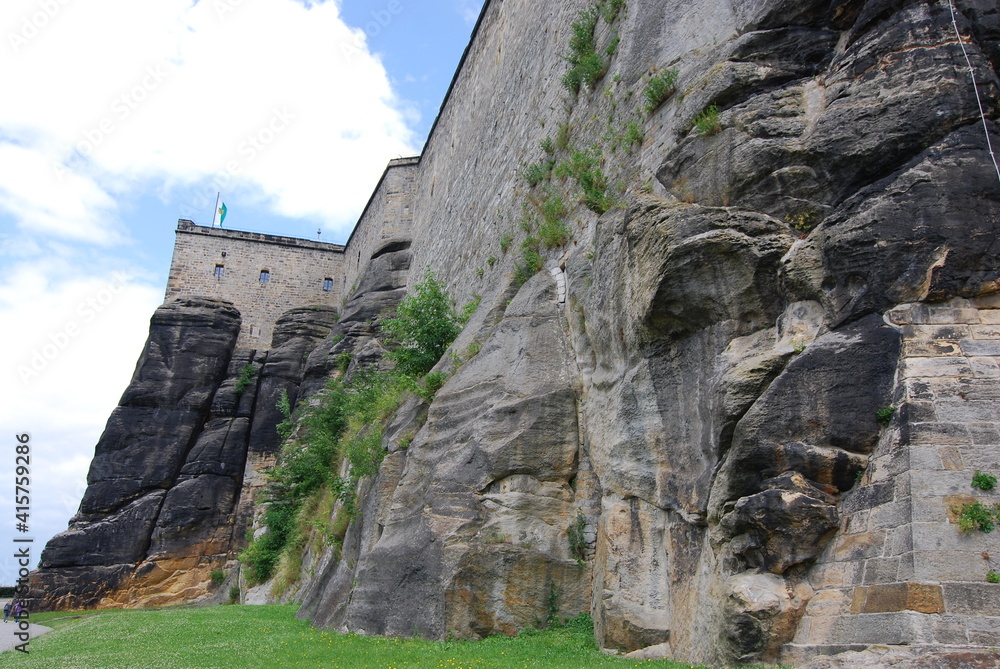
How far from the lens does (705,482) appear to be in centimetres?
589

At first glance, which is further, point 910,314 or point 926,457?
point 910,314

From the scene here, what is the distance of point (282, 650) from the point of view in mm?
7953

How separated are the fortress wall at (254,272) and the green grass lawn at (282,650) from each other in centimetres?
2141

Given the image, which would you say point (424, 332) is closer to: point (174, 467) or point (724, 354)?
point (724, 354)

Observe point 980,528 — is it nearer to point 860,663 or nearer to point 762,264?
point 860,663

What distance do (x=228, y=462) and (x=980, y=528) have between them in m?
24.6

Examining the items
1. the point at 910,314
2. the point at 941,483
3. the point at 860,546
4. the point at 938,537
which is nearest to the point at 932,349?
the point at 910,314

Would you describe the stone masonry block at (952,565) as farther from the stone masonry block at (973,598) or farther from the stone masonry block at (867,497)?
the stone masonry block at (867,497)

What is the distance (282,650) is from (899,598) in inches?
245

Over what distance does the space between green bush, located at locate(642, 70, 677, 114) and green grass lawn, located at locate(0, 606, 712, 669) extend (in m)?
5.83

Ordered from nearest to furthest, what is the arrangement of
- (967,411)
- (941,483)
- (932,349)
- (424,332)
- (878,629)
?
(878,629) < (941,483) < (967,411) < (932,349) < (424,332)

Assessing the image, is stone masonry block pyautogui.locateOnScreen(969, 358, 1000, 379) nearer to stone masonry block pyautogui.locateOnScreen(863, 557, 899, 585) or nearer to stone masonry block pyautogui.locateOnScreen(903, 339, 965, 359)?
stone masonry block pyautogui.locateOnScreen(903, 339, 965, 359)

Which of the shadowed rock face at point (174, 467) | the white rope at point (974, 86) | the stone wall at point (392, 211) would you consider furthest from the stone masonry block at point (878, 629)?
the stone wall at point (392, 211)

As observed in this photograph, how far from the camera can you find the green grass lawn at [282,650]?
20.9ft
